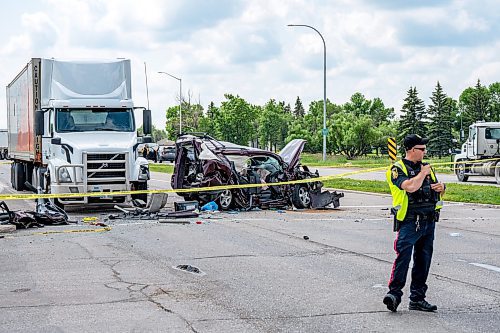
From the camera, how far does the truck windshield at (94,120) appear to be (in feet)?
64.3

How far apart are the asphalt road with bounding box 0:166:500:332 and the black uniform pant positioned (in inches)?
10.0

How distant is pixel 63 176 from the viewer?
18.4 metres

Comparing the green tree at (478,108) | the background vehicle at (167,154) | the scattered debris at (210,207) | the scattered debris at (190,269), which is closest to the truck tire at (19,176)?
the scattered debris at (210,207)

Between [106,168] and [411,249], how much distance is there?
12.5m

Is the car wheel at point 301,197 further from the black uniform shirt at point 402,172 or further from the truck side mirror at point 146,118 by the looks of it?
the black uniform shirt at point 402,172

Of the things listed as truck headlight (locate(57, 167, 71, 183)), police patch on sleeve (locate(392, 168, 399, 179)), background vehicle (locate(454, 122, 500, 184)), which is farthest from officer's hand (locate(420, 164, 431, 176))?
background vehicle (locate(454, 122, 500, 184))

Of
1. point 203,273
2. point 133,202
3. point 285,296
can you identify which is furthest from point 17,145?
point 285,296

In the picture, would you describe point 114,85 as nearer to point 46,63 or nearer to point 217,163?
point 46,63

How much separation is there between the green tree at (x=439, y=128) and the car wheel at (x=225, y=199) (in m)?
67.3

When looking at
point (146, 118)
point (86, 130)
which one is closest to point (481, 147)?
point (146, 118)

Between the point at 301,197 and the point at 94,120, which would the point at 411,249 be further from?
the point at 94,120

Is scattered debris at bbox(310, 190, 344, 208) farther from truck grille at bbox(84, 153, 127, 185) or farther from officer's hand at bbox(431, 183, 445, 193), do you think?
officer's hand at bbox(431, 183, 445, 193)

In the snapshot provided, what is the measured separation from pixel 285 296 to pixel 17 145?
2021 cm

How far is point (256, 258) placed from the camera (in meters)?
10.9
